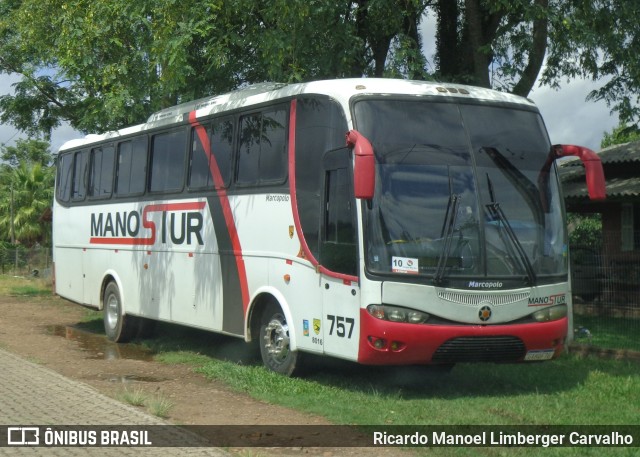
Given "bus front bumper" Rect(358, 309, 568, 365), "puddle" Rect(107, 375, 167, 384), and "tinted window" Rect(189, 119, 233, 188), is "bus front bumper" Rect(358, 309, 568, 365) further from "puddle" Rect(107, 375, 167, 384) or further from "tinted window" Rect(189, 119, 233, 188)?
"tinted window" Rect(189, 119, 233, 188)

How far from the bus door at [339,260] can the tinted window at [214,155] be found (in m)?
2.55

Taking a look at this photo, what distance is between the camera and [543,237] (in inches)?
395

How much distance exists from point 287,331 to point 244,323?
3.19 ft

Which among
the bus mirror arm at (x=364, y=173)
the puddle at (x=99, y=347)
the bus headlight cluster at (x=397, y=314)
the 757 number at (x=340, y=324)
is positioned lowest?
the puddle at (x=99, y=347)

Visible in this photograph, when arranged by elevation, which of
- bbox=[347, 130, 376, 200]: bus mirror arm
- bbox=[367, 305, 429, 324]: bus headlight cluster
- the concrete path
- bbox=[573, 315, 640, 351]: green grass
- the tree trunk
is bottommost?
the concrete path

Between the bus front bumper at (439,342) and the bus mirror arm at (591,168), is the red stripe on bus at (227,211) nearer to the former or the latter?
the bus front bumper at (439,342)

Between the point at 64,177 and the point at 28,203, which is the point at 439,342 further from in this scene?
the point at 28,203

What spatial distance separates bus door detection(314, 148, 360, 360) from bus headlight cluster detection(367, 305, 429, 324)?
26cm

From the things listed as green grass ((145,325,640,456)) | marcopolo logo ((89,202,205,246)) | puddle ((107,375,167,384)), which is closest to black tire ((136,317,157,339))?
marcopolo logo ((89,202,205,246))

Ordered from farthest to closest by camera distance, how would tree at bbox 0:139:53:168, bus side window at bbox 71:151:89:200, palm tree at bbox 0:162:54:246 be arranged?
1. tree at bbox 0:139:53:168
2. palm tree at bbox 0:162:54:246
3. bus side window at bbox 71:151:89:200

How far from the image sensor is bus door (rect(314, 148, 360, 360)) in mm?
9703

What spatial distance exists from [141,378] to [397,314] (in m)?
3.90

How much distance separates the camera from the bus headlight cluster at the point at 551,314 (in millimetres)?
9898

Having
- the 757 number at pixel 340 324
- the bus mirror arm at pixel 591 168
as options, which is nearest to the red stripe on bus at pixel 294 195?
the 757 number at pixel 340 324
